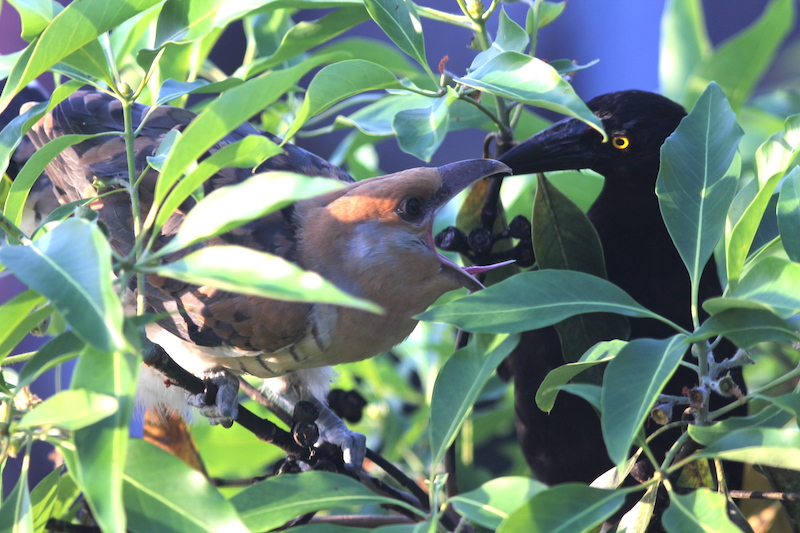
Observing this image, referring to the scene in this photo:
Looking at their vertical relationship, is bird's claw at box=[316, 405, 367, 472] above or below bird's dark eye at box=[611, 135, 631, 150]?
below

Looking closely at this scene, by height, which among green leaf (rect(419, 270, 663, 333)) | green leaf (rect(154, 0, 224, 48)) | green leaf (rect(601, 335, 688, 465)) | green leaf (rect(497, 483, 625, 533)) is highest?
green leaf (rect(154, 0, 224, 48))

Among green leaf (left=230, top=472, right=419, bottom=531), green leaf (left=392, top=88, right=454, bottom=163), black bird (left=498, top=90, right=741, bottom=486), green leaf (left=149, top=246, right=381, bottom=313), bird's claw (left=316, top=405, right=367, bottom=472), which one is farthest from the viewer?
bird's claw (left=316, top=405, right=367, bottom=472)

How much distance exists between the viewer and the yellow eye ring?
1585 mm

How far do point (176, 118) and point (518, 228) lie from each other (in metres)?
0.76

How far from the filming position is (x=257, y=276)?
2.10ft

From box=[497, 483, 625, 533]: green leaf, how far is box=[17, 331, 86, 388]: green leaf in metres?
0.48

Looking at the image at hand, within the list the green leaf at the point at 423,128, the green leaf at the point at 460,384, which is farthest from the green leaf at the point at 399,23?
the green leaf at the point at 460,384

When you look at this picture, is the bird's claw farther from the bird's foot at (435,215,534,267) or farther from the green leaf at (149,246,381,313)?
the green leaf at (149,246,381,313)

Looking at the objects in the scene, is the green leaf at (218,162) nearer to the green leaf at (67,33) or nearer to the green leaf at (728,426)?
the green leaf at (67,33)

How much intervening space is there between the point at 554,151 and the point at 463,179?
0.23 metres

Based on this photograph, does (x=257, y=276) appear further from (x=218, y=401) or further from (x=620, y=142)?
(x=620, y=142)

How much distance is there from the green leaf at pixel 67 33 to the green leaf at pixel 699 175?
2.45 feet

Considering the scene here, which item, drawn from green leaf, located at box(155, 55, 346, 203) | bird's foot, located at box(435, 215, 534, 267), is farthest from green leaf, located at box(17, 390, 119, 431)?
bird's foot, located at box(435, 215, 534, 267)

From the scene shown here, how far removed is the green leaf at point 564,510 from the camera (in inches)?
30.8
